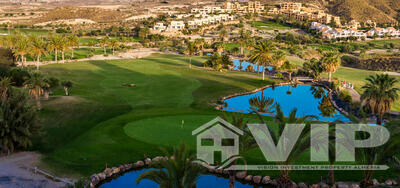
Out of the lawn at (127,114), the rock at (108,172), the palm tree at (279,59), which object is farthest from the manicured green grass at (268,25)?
the rock at (108,172)

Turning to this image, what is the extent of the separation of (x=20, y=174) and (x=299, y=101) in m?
42.4

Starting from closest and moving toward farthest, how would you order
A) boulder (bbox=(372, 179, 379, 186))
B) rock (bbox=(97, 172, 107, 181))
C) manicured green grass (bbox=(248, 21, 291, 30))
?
boulder (bbox=(372, 179, 379, 186)), rock (bbox=(97, 172, 107, 181)), manicured green grass (bbox=(248, 21, 291, 30))

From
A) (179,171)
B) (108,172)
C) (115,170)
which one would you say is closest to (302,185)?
(179,171)

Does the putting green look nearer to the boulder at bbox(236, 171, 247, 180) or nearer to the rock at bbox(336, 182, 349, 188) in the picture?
the boulder at bbox(236, 171, 247, 180)

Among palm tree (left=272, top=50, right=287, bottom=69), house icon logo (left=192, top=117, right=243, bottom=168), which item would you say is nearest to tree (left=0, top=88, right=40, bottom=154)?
house icon logo (left=192, top=117, right=243, bottom=168)

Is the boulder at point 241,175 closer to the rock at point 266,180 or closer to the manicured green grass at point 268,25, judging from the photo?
the rock at point 266,180

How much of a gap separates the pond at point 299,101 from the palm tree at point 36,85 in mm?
24488

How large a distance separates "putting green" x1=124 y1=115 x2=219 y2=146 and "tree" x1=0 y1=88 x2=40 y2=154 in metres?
8.50

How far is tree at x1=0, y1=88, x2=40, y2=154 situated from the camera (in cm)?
2714

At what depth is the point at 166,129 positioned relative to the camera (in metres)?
33.1

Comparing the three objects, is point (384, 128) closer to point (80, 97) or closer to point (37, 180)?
A: point (37, 180)

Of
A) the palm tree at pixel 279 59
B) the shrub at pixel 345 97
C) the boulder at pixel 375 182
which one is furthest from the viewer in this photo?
the palm tree at pixel 279 59

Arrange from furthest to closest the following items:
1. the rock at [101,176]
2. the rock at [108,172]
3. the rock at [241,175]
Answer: the rock at [108,172]
the rock at [101,176]
the rock at [241,175]

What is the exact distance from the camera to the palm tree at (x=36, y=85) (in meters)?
40.9
